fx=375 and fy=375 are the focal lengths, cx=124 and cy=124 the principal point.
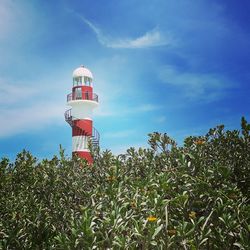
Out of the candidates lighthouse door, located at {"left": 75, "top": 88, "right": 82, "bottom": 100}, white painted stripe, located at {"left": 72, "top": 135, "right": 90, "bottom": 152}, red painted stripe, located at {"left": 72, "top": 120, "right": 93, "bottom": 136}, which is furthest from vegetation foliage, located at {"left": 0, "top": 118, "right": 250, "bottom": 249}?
lighthouse door, located at {"left": 75, "top": 88, "right": 82, "bottom": 100}

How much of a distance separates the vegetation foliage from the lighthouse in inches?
920

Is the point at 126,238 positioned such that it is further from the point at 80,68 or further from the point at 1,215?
the point at 80,68

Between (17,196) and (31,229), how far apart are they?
1166 millimetres

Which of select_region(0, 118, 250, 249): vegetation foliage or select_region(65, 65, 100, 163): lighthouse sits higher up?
select_region(65, 65, 100, 163): lighthouse

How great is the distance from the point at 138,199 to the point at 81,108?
29.8m

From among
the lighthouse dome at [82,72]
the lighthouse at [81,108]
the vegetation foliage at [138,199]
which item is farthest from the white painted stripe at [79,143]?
the vegetation foliage at [138,199]

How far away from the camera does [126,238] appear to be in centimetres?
419

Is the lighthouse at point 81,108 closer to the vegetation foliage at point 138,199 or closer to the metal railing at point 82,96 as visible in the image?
the metal railing at point 82,96

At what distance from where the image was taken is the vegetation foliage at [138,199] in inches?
164

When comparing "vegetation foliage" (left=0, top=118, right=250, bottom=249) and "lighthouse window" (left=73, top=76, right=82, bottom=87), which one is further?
"lighthouse window" (left=73, top=76, right=82, bottom=87)

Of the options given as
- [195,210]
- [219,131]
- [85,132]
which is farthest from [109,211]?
[85,132]

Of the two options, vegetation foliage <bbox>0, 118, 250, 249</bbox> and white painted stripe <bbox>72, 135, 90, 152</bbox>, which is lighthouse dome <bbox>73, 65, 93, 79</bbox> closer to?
white painted stripe <bbox>72, 135, 90, 152</bbox>

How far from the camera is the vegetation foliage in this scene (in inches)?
164

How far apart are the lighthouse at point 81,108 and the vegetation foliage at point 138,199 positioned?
76.7 ft
